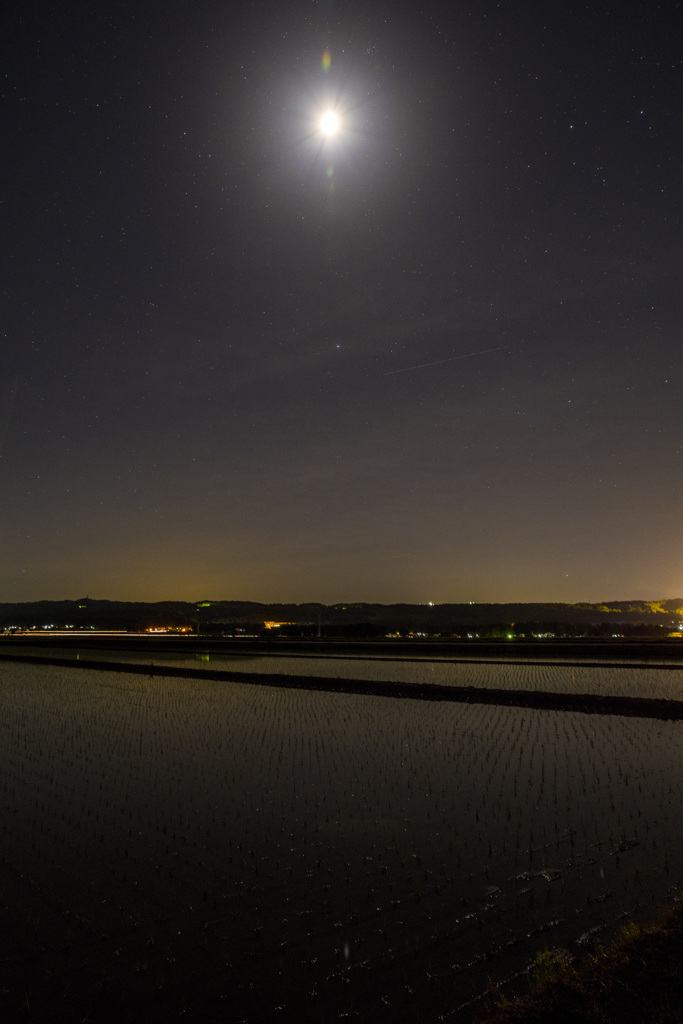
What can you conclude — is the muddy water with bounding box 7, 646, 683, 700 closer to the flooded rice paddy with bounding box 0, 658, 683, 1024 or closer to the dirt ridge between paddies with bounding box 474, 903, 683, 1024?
the flooded rice paddy with bounding box 0, 658, 683, 1024

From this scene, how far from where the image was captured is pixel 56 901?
665 centimetres

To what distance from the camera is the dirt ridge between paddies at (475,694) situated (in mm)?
19391

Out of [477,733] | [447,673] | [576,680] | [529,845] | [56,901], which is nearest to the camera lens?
[56,901]

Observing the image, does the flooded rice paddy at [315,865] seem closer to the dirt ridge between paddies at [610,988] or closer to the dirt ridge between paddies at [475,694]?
the dirt ridge between paddies at [610,988]

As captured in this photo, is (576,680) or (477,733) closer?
(477,733)

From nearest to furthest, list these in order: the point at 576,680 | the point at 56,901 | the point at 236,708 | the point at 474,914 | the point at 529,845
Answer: the point at 474,914
the point at 56,901
the point at 529,845
the point at 236,708
the point at 576,680

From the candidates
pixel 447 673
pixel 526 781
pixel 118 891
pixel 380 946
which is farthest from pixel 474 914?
pixel 447 673

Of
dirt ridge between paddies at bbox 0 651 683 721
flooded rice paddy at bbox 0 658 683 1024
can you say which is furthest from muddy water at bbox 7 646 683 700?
flooded rice paddy at bbox 0 658 683 1024

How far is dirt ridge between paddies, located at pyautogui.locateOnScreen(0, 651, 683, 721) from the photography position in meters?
19.4

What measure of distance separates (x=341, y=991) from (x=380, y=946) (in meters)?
0.74

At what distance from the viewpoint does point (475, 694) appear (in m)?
23.1

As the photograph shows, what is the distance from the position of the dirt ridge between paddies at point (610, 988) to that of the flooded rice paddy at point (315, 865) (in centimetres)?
39

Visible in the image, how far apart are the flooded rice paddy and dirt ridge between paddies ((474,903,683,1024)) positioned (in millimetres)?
393

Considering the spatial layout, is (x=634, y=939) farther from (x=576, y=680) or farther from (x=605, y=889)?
(x=576, y=680)
